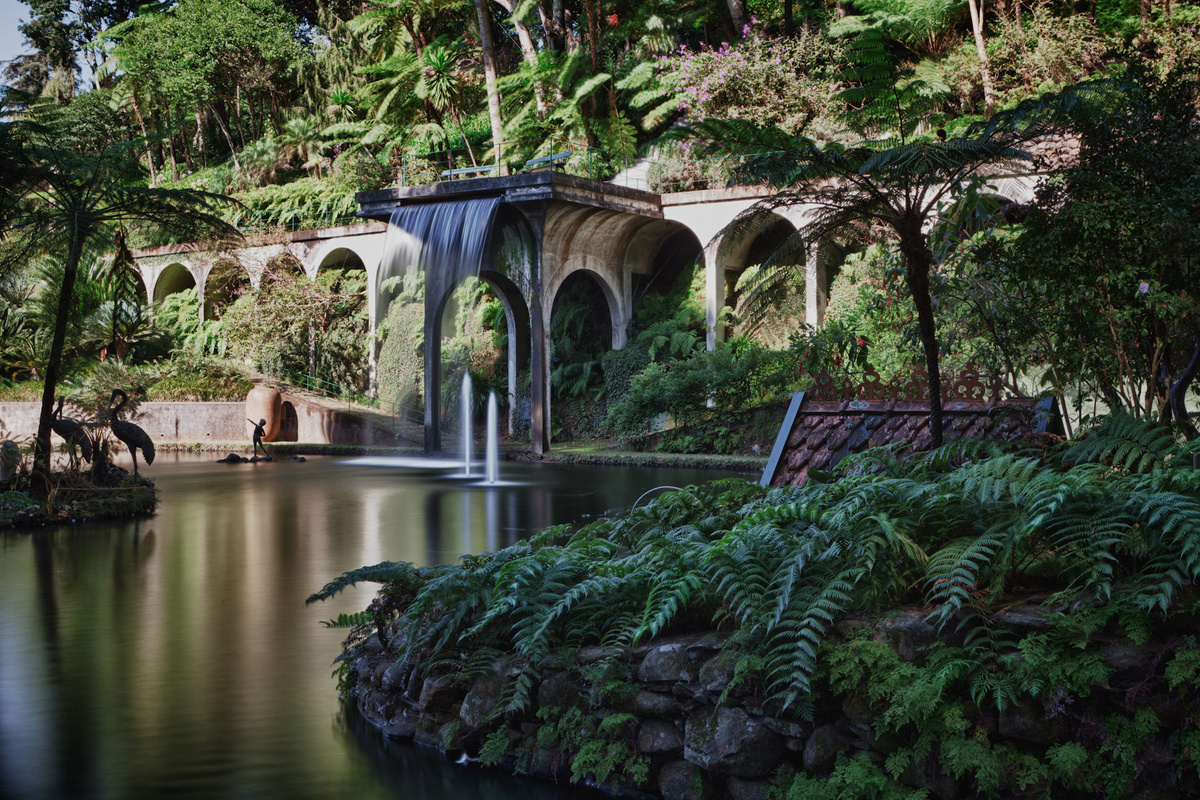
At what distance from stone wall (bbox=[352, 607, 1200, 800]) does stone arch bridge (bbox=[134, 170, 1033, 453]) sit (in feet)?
46.3

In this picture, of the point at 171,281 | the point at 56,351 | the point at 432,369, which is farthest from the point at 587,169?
the point at 171,281

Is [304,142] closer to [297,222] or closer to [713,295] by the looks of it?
[297,222]

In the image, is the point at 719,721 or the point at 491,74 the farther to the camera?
the point at 491,74

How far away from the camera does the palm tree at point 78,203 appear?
11.4 meters

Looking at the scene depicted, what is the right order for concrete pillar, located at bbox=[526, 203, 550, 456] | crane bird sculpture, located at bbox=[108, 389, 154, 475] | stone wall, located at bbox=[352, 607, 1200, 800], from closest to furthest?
stone wall, located at bbox=[352, 607, 1200, 800] < crane bird sculpture, located at bbox=[108, 389, 154, 475] < concrete pillar, located at bbox=[526, 203, 550, 456]

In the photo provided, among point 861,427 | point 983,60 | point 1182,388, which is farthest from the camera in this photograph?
point 983,60

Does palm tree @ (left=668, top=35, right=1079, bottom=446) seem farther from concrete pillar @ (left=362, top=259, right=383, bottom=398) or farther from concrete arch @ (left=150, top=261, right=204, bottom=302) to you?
concrete arch @ (left=150, top=261, right=204, bottom=302)

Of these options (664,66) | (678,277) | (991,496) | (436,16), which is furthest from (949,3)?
(991,496)

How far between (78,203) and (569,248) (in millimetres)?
10869

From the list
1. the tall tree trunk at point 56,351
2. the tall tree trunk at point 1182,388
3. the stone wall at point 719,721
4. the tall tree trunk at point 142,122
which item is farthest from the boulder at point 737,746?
the tall tree trunk at point 142,122

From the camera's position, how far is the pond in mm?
4164

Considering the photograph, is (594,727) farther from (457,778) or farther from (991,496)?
(991,496)

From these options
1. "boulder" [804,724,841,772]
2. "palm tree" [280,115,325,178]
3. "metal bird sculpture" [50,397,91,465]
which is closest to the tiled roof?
"boulder" [804,724,841,772]

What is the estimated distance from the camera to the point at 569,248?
20969 millimetres
